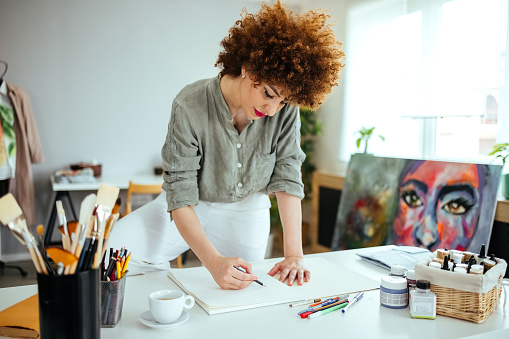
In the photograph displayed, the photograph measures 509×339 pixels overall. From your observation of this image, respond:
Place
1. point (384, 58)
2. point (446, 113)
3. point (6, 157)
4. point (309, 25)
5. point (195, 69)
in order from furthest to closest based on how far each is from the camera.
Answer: point (195, 69) < point (384, 58) < point (6, 157) < point (446, 113) < point (309, 25)

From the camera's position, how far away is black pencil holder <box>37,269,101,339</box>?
797 mm

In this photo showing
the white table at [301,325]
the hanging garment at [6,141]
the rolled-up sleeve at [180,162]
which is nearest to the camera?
the white table at [301,325]

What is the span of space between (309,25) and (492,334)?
91 cm

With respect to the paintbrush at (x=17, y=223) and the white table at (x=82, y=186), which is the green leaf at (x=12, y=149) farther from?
the paintbrush at (x=17, y=223)

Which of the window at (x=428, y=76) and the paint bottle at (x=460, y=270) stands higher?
the window at (x=428, y=76)

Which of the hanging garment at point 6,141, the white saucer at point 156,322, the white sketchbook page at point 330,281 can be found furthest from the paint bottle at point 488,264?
the hanging garment at point 6,141

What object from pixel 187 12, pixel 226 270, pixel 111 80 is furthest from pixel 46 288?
pixel 187 12

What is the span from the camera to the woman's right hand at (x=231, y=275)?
1.19 meters

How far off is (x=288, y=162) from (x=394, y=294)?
26.2 inches

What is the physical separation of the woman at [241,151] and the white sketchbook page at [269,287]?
4cm

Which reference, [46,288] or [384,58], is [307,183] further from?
[46,288]

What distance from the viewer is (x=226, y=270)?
1.20 meters

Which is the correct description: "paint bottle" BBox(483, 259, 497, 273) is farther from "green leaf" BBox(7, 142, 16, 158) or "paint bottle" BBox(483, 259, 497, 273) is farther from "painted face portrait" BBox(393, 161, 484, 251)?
"green leaf" BBox(7, 142, 16, 158)

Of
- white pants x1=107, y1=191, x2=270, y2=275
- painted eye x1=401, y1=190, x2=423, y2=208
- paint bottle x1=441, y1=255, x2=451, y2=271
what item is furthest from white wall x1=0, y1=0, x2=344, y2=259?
paint bottle x1=441, y1=255, x2=451, y2=271
